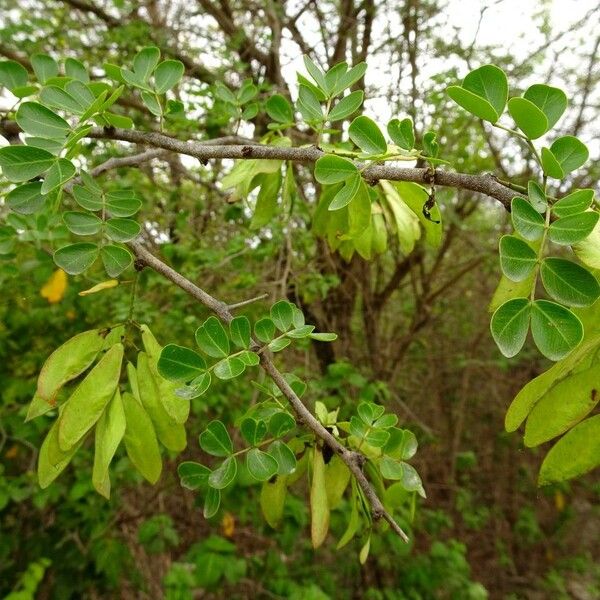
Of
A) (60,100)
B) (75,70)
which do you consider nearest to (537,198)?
(60,100)

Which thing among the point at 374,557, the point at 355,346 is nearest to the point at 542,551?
the point at 374,557

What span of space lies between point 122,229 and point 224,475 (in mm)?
329

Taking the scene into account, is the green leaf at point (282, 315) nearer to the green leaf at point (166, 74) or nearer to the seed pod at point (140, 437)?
the seed pod at point (140, 437)

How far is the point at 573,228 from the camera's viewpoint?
45 centimetres

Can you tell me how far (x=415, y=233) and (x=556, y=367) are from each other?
55cm

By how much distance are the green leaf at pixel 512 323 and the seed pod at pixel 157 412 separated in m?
0.40

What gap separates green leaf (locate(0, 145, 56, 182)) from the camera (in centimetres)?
58

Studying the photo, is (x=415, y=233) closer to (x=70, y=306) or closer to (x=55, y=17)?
(x=70, y=306)

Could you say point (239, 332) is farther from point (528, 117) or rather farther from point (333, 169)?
point (528, 117)

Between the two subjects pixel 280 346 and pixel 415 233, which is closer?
pixel 280 346

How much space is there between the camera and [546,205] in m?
0.48

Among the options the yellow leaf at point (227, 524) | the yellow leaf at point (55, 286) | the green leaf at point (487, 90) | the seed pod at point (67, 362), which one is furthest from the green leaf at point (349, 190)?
the yellow leaf at point (227, 524)

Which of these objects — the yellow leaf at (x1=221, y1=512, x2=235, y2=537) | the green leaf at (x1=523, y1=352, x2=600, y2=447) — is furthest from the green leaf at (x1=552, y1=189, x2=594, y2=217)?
the yellow leaf at (x1=221, y1=512, x2=235, y2=537)

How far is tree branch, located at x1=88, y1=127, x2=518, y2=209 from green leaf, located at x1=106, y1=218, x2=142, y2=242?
0.11 m
